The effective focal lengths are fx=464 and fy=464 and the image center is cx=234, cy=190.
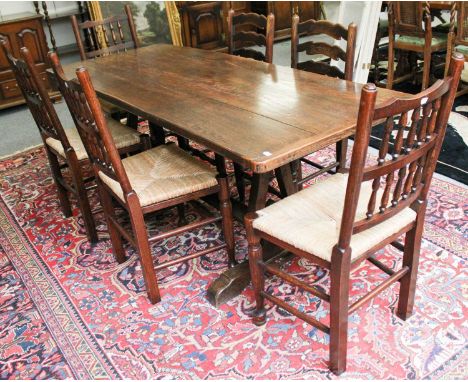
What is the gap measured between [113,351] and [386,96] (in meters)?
1.47

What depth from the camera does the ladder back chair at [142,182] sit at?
1722 mm

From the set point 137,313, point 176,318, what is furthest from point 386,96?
point 137,313

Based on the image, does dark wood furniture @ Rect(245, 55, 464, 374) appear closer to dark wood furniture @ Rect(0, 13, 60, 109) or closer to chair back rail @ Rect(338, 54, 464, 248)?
chair back rail @ Rect(338, 54, 464, 248)

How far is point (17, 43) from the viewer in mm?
4402

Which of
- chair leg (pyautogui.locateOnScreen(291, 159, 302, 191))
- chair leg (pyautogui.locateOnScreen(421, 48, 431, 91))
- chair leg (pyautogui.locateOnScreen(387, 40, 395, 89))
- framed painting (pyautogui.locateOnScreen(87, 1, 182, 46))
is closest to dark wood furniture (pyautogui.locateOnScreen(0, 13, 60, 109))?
framed painting (pyautogui.locateOnScreen(87, 1, 182, 46))

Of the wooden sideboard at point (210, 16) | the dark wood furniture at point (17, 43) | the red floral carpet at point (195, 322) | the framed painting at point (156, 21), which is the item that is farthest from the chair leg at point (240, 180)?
the wooden sideboard at point (210, 16)

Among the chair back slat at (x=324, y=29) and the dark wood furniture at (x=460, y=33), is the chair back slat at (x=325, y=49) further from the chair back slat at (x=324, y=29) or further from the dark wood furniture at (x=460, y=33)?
the dark wood furniture at (x=460, y=33)

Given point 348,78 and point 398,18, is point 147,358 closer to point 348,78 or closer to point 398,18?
point 348,78

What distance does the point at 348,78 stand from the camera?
2324 mm

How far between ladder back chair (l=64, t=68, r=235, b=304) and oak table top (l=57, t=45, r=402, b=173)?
257 millimetres

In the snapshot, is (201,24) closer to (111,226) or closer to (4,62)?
(4,62)

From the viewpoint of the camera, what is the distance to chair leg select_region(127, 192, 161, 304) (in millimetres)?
1824

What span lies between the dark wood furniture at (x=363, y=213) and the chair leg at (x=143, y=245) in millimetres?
460

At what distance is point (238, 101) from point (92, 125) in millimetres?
605
